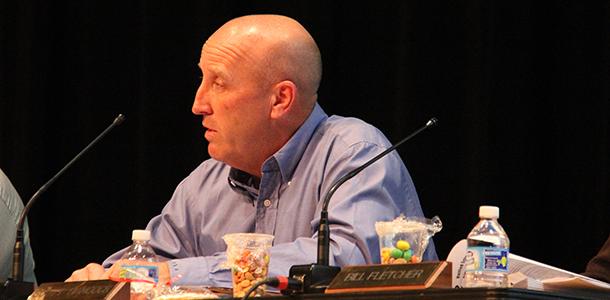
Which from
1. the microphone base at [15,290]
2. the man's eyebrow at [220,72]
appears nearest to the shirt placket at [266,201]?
the man's eyebrow at [220,72]

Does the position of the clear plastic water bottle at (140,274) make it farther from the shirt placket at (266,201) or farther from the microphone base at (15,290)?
the shirt placket at (266,201)

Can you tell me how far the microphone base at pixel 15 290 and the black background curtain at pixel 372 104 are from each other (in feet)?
4.79

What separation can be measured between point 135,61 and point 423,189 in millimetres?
1075

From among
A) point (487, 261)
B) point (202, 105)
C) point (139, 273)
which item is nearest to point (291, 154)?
point (202, 105)

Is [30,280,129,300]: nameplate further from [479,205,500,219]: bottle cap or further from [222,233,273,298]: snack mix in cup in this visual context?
[479,205,500,219]: bottle cap

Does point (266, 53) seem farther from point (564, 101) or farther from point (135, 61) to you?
point (135, 61)

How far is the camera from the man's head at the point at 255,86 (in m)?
2.90

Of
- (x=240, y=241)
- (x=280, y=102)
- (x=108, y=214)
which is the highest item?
(x=280, y=102)

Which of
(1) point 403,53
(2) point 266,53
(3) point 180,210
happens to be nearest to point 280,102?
(2) point 266,53

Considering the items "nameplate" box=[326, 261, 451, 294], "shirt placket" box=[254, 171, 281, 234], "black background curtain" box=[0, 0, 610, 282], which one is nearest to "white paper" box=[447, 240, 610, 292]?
"nameplate" box=[326, 261, 451, 294]

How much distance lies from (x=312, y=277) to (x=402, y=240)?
215 mm

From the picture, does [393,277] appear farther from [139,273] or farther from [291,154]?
[291,154]

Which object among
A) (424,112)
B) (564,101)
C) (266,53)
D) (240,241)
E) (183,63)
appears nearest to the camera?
(240,241)

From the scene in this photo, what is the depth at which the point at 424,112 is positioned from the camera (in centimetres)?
360
